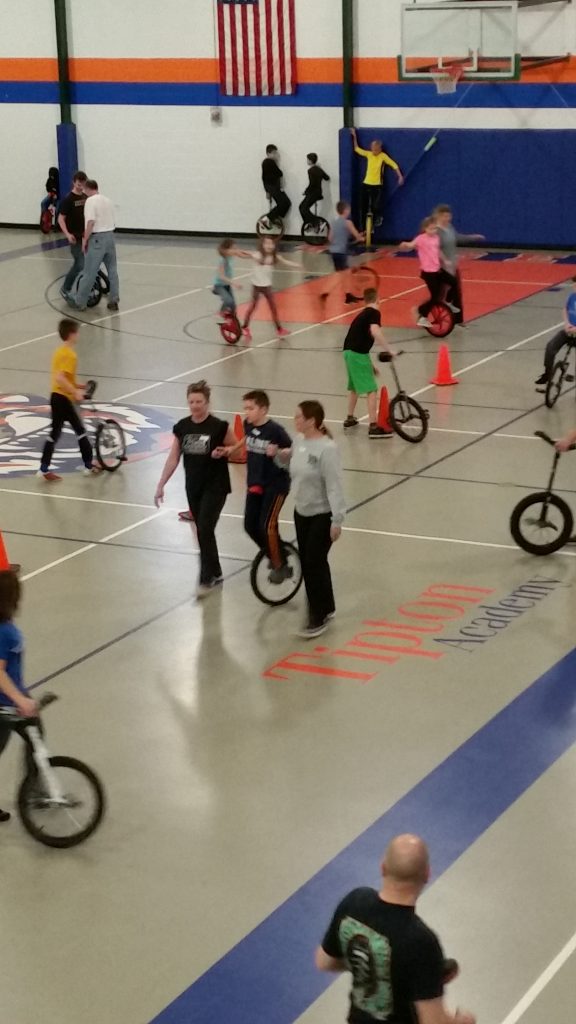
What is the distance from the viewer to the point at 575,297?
16.2 meters

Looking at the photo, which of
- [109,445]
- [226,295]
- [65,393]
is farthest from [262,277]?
[65,393]

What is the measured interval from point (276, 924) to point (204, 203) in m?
27.3

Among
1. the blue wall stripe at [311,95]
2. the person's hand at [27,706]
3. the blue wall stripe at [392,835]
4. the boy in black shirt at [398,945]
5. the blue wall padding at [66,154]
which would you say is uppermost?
the blue wall stripe at [311,95]

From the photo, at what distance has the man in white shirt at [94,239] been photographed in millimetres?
23828

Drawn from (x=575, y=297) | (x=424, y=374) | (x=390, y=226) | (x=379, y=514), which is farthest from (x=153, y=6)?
(x=379, y=514)

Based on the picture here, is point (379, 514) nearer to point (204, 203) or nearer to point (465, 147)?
point (465, 147)

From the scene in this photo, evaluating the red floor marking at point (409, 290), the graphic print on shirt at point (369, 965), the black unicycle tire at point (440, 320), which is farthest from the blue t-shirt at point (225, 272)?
the graphic print on shirt at point (369, 965)

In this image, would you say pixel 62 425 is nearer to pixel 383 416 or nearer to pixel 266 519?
pixel 383 416

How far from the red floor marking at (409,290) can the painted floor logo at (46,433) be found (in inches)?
232

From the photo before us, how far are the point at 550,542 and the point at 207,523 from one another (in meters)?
3.01

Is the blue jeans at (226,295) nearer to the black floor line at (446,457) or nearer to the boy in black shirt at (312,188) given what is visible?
the black floor line at (446,457)

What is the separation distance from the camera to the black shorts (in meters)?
25.6

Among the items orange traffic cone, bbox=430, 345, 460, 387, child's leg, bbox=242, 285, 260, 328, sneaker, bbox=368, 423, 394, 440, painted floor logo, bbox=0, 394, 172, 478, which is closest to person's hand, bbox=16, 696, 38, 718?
painted floor logo, bbox=0, 394, 172, 478

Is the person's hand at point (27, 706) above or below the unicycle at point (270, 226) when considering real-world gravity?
below
